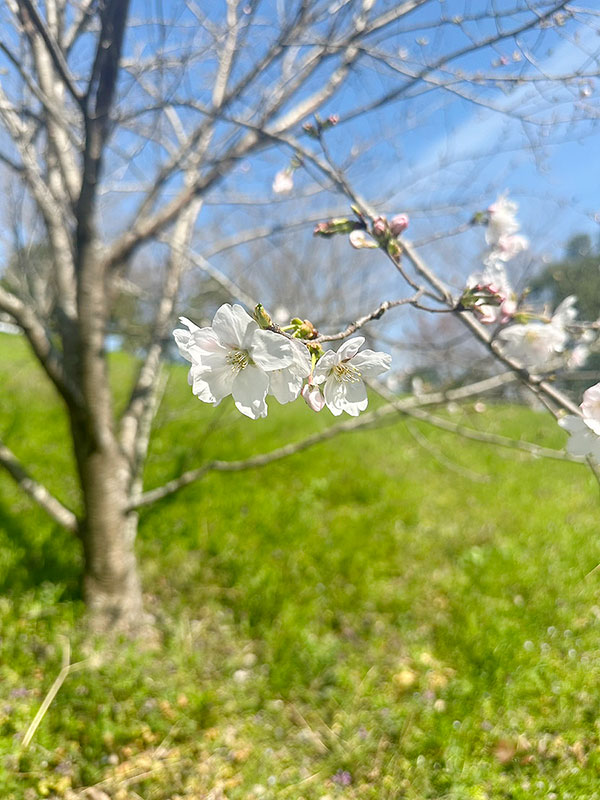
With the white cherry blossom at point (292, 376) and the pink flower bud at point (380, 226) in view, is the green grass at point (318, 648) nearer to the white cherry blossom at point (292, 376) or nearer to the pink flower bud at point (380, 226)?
the white cherry blossom at point (292, 376)

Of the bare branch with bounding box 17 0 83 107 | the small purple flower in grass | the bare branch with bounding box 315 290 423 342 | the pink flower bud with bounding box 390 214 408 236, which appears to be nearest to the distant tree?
the pink flower bud with bounding box 390 214 408 236

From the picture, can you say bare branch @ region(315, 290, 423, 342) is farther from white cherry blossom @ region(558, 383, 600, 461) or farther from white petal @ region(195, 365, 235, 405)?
white cherry blossom @ region(558, 383, 600, 461)

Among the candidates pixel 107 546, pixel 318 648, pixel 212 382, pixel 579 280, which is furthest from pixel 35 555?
pixel 579 280

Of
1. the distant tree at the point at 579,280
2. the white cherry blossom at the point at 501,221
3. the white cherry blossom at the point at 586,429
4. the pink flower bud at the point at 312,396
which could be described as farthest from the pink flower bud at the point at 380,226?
the distant tree at the point at 579,280

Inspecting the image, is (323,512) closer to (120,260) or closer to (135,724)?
(135,724)

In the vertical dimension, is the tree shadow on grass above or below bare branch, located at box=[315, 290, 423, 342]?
below

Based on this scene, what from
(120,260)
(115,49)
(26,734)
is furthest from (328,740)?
(115,49)

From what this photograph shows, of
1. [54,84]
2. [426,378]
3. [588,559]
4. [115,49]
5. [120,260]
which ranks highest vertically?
[54,84]
